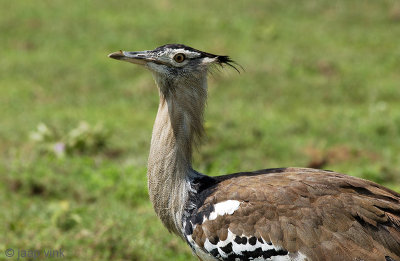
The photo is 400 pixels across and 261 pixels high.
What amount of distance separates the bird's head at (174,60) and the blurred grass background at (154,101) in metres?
1.34

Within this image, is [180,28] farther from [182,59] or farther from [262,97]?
[182,59]

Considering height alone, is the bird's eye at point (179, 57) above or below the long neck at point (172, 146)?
above

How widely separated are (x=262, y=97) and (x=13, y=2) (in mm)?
5263

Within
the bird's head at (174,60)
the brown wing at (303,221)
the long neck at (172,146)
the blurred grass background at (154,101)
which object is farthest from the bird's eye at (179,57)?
the blurred grass background at (154,101)

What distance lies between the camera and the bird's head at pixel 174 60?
3.04 m

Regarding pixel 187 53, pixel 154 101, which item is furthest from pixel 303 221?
pixel 154 101

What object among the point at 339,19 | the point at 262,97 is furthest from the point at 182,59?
the point at 339,19

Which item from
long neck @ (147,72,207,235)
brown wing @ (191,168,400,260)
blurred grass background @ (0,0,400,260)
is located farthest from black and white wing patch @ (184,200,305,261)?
blurred grass background @ (0,0,400,260)

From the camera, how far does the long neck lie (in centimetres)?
313

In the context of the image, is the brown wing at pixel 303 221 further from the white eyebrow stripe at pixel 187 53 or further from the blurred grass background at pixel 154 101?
the blurred grass background at pixel 154 101

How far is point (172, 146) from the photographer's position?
3166 mm

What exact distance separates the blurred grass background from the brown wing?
1.11 metres

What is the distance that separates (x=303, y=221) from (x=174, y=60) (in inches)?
40.8

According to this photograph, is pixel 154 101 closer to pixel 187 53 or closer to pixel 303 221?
pixel 187 53
